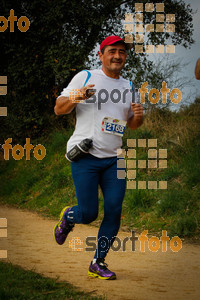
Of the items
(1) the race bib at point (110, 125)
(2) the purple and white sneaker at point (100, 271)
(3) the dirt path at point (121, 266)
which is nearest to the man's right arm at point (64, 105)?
(1) the race bib at point (110, 125)

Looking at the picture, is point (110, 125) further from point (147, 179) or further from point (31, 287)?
point (147, 179)

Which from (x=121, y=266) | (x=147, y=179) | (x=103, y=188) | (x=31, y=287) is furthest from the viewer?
(x=147, y=179)

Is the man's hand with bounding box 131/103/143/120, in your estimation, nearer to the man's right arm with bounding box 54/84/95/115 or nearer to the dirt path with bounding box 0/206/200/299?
the man's right arm with bounding box 54/84/95/115

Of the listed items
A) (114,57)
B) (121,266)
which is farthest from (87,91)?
(121,266)

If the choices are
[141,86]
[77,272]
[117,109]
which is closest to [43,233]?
[77,272]

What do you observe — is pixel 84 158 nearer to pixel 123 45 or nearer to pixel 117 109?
pixel 117 109

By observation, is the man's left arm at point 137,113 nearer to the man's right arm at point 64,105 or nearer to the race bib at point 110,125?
the race bib at point 110,125

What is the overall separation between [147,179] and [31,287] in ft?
18.3

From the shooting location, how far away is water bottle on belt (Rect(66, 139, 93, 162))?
4.32 meters

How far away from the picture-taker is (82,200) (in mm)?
4500

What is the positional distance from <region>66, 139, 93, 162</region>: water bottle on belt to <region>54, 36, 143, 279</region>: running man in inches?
2.8

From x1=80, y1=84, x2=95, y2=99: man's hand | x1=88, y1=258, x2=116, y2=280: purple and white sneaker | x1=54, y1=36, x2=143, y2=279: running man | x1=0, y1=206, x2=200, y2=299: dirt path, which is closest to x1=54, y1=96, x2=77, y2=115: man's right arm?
x1=54, y1=36, x2=143, y2=279: running man

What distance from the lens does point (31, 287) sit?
13.6 feet

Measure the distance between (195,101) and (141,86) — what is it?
5.81 feet
